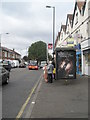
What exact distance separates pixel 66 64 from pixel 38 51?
242 feet

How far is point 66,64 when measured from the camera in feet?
46.8

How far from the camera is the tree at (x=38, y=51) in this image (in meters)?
A: 87.2

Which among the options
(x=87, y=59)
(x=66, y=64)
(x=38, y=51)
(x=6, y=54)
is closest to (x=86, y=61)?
(x=87, y=59)

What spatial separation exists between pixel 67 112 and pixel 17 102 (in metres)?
2.52

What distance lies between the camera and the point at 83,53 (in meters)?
22.7

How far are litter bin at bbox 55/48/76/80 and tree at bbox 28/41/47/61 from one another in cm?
7255

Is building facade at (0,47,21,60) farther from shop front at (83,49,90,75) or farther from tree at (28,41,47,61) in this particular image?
shop front at (83,49,90,75)

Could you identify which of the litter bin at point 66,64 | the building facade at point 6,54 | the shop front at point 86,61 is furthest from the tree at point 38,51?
the litter bin at point 66,64

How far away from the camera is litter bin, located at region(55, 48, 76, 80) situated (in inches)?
558

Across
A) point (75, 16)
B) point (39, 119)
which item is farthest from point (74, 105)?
point (75, 16)

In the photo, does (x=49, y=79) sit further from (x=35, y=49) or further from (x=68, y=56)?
(x=35, y=49)

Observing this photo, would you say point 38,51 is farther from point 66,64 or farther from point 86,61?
point 66,64

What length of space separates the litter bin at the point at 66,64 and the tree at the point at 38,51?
2856 inches

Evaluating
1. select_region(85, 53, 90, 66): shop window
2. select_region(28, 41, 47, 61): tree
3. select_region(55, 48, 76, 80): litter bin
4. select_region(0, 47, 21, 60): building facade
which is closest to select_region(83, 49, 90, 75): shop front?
select_region(85, 53, 90, 66): shop window
